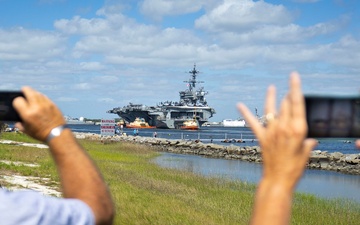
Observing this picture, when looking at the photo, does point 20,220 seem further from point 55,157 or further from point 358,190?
point 358,190

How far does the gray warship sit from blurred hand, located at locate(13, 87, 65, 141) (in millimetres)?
113434

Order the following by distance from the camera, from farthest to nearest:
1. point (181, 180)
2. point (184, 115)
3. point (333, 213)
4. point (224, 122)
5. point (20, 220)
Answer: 1. point (224, 122)
2. point (184, 115)
3. point (181, 180)
4. point (333, 213)
5. point (20, 220)

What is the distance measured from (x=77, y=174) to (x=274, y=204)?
0.69m

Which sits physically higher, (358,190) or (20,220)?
(20,220)

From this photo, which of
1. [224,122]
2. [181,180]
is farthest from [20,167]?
[224,122]

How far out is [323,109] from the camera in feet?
4.91

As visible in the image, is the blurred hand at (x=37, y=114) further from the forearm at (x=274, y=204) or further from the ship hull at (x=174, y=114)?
the ship hull at (x=174, y=114)

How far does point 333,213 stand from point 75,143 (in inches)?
507

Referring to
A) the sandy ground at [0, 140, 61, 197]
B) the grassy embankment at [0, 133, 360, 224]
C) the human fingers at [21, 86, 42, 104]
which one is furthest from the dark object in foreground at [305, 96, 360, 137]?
the sandy ground at [0, 140, 61, 197]

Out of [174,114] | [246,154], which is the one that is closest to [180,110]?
[174,114]

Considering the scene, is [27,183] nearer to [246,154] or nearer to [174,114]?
[246,154]

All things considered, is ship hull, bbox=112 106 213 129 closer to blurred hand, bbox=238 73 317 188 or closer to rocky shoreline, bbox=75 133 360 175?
rocky shoreline, bbox=75 133 360 175

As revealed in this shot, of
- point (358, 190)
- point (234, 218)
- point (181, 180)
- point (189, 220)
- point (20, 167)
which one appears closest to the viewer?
point (189, 220)

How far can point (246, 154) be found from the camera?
157 ft
